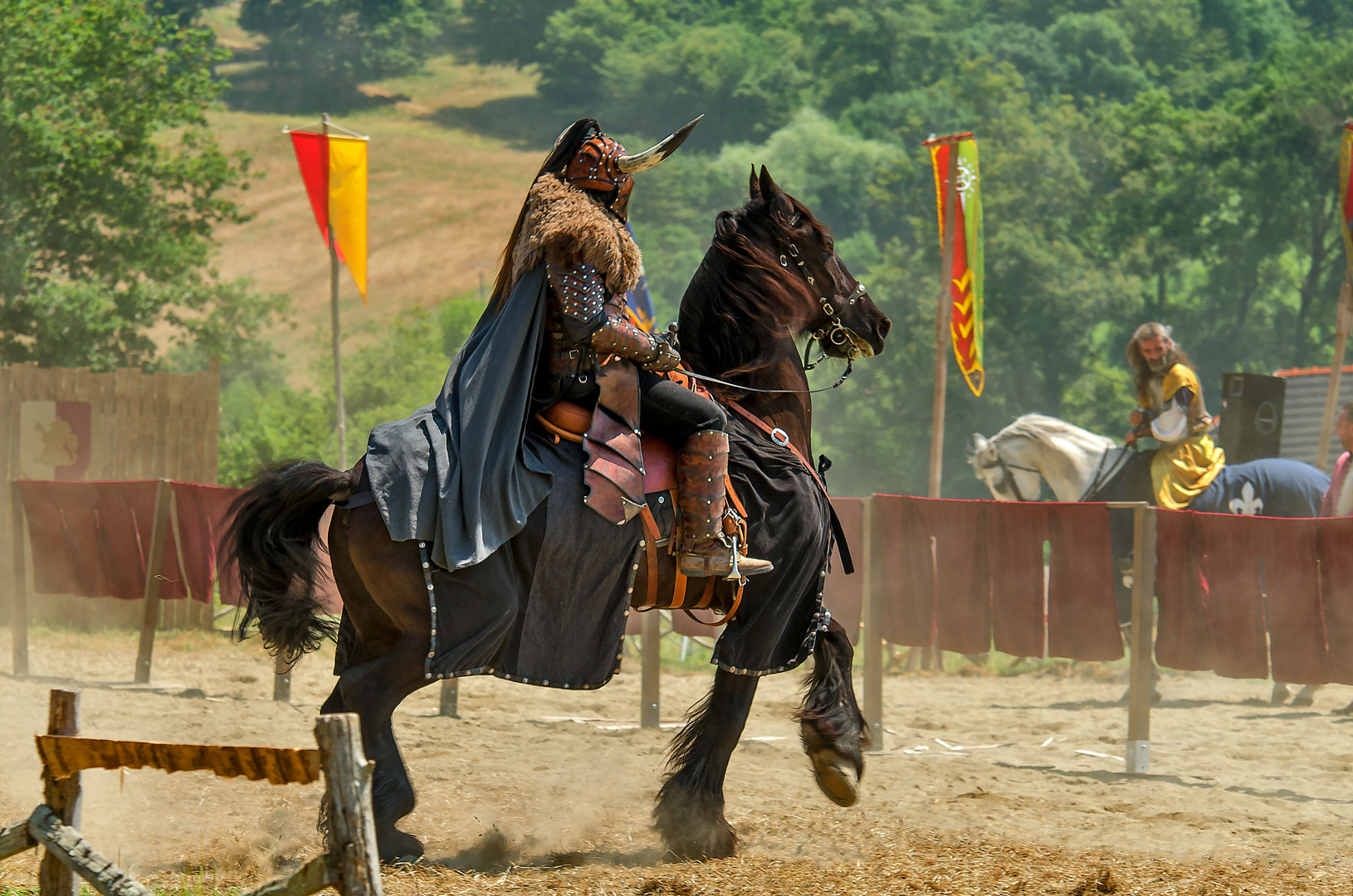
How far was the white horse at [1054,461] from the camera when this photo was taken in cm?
998

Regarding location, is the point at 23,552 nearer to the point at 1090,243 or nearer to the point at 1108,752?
the point at 1108,752

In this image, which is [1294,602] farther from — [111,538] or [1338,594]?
[111,538]

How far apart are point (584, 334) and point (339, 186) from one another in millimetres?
6735

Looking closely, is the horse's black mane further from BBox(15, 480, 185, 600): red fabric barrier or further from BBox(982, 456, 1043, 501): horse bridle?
BBox(982, 456, 1043, 501): horse bridle

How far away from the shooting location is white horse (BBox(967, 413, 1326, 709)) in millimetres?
9977

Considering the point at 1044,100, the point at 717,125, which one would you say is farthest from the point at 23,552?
the point at 717,125

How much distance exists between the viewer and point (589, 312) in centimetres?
432

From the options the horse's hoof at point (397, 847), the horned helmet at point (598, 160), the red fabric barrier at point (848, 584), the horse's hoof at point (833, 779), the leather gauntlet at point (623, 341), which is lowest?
the horse's hoof at point (397, 847)

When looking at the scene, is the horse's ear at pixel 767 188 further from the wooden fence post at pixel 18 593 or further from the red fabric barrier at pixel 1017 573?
the wooden fence post at pixel 18 593

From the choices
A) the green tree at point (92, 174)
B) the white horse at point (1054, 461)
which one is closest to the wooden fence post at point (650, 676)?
the white horse at point (1054, 461)

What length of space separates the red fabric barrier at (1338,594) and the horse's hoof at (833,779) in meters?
2.92

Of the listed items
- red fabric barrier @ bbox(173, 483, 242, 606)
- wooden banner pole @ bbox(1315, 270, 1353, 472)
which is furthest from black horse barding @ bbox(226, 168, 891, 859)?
wooden banner pole @ bbox(1315, 270, 1353, 472)

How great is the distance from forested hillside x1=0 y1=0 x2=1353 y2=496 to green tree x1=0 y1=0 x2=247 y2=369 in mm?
234

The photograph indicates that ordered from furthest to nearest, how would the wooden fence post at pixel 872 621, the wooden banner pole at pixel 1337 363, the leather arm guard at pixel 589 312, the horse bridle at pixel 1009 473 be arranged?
the horse bridle at pixel 1009 473
the wooden banner pole at pixel 1337 363
the wooden fence post at pixel 872 621
the leather arm guard at pixel 589 312
